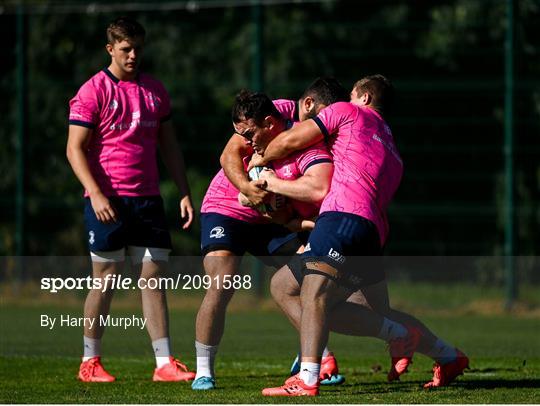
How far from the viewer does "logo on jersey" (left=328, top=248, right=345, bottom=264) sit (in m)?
6.90

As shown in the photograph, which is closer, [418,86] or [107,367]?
[107,367]

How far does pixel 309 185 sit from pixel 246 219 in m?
0.90

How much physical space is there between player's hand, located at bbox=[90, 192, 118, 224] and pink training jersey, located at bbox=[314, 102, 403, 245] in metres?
1.62

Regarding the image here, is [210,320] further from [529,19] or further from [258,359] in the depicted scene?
[529,19]

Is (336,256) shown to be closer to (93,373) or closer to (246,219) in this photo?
(246,219)

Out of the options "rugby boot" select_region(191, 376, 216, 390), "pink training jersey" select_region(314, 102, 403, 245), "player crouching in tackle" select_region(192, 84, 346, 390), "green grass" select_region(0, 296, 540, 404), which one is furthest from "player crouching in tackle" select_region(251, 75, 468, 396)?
"rugby boot" select_region(191, 376, 216, 390)

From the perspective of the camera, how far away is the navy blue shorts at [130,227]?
828cm

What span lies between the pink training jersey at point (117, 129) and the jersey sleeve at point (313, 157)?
4.96 ft

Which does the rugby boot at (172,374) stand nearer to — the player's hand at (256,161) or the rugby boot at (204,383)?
the rugby boot at (204,383)

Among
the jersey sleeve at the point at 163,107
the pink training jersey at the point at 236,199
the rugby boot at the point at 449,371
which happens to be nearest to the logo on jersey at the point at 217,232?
the pink training jersey at the point at 236,199

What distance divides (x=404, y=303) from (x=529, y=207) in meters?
2.20

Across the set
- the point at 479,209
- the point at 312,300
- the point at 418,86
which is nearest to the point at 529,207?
the point at 479,209

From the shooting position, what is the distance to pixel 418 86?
16594 millimetres

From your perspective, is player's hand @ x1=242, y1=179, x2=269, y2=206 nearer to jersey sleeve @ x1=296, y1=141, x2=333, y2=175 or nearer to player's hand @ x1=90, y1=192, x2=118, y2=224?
jersey sleeve @ x1=296, y1=141, x2=333, y2=175
